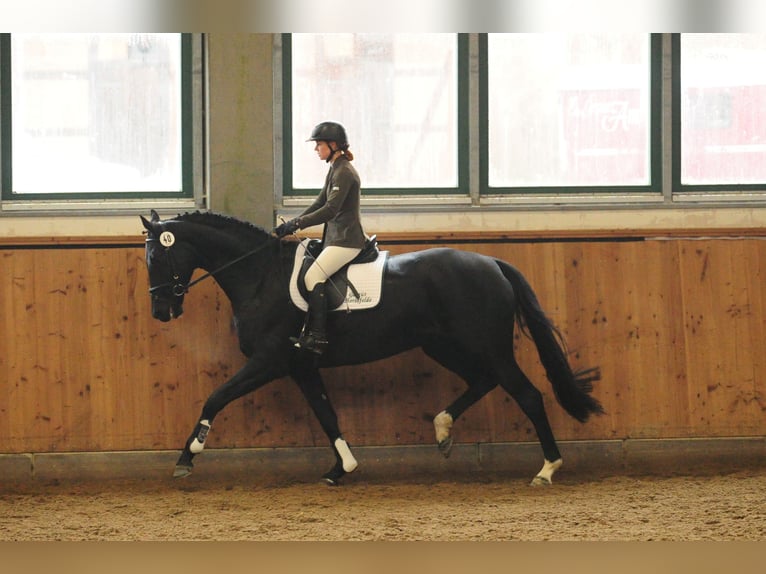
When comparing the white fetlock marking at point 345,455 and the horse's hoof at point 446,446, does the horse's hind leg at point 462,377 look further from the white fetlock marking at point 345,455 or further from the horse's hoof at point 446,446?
the white fetlock marking at point 345,455

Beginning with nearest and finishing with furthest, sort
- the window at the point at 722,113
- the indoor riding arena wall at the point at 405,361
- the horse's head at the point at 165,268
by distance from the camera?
the horse's head at the point at 165,268 < the indoor riding arena wall at the point at 405,361 < the window at the point at 722,113

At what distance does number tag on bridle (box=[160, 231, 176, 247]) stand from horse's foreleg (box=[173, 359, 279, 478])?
77 cm

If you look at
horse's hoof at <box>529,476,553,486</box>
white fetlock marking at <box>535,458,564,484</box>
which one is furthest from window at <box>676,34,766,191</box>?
horse's hoof at <box>529,476,553,486</box>

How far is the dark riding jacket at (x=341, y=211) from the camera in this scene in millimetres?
4762

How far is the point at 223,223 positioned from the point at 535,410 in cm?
199

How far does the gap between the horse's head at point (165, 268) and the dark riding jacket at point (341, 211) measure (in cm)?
71

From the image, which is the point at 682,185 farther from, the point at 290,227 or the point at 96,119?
the point at 96,119

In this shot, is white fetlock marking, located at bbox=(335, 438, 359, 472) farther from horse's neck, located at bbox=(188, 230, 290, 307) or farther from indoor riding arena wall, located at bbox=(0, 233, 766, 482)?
horse's neck, located at bbox=(188, 230, 290, 307)

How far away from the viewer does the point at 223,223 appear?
197 inches

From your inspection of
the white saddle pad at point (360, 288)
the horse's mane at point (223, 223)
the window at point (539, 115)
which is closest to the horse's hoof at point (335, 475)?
the white saddle pad at point (360, 288)

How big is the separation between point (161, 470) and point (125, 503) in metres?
0.63

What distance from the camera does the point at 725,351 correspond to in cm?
549

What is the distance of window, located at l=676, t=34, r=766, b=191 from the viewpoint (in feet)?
19.2

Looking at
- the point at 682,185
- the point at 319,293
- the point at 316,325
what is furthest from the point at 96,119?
the point at 682,185
